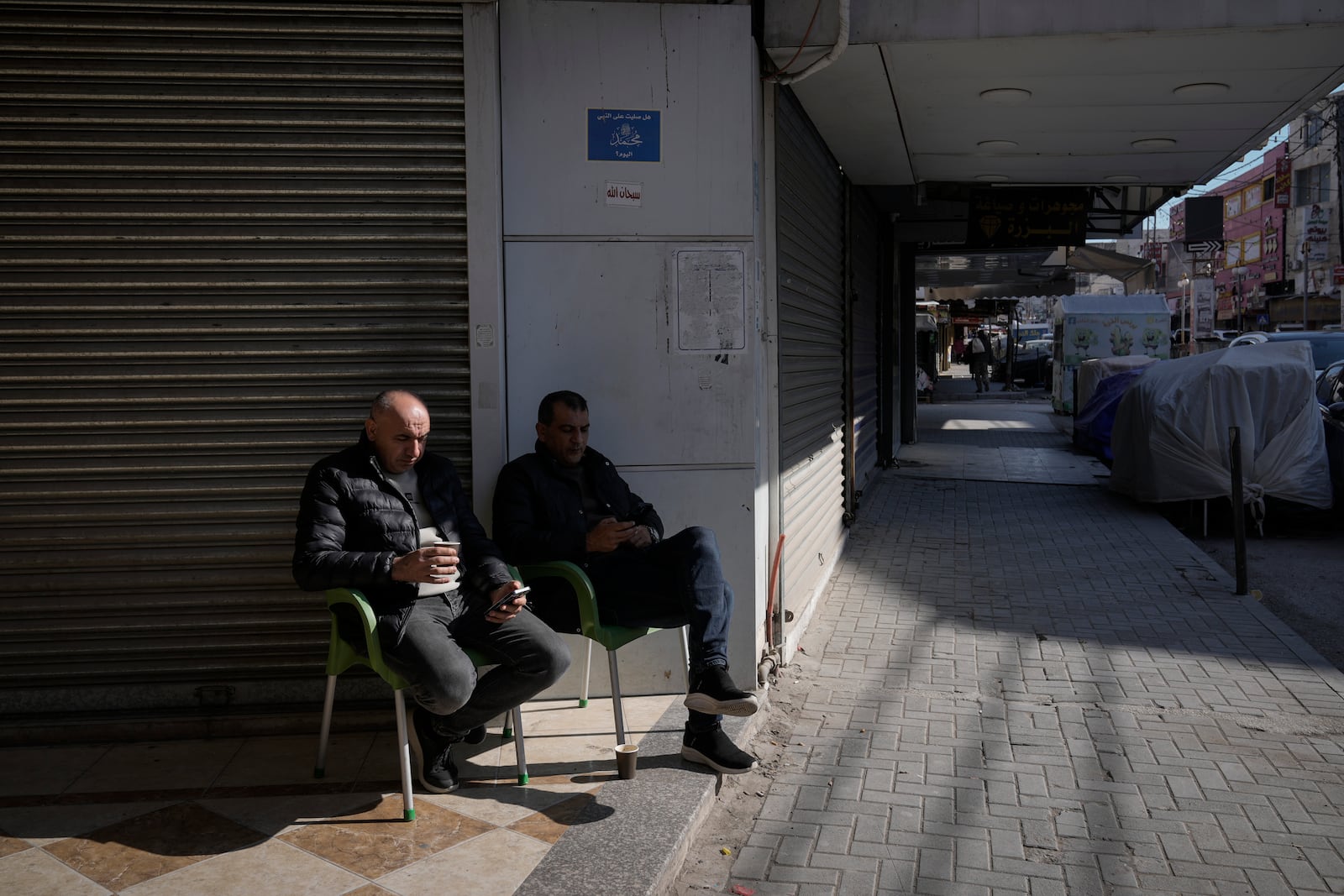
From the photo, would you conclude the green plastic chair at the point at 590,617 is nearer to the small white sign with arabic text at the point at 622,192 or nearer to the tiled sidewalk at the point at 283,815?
the tiled sidewalk at the point at 283,815

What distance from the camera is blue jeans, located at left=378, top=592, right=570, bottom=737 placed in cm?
375

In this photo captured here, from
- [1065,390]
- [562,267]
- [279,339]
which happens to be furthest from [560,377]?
[1065,390]

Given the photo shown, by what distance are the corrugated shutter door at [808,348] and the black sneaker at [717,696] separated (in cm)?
180

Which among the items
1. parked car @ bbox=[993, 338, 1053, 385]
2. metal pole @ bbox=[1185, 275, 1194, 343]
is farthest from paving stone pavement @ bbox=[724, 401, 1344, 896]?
parked car @ bbox=[993, 338, 1053, 385]

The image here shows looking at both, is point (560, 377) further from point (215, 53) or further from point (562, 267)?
point (215, 53)

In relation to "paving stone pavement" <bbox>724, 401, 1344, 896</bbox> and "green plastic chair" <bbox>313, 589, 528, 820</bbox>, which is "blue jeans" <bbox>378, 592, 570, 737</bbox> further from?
"paving stone pavement" <bbox>724, 401, 1344, 896</bbox>

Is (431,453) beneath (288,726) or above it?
above

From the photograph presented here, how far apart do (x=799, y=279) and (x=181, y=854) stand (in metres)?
4.80

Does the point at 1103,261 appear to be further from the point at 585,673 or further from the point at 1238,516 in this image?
the point at 585,673

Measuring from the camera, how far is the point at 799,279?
23.0 ft

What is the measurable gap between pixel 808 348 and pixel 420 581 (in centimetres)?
417

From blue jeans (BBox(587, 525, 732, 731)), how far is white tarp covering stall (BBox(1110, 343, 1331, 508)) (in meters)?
6.97

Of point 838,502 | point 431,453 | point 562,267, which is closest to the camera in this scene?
point 431,453

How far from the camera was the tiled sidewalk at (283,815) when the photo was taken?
3371mm
